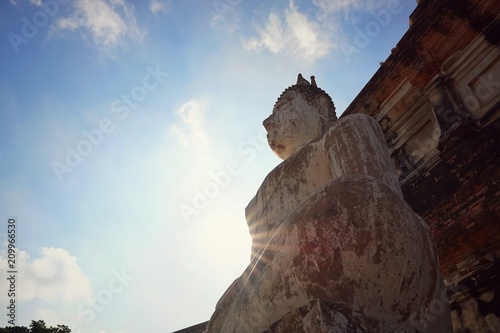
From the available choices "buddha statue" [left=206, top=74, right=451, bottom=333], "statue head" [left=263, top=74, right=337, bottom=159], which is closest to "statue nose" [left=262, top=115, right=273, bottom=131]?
"statue head" [left=263, top=74, right=337, bottom=159]

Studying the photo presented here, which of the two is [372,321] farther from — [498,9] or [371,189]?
[498,9]

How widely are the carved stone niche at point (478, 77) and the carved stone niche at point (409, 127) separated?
2.13 feet

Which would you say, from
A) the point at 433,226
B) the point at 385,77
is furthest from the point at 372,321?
the point at 385,77

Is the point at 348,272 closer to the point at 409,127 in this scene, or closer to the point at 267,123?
the point at 267,123

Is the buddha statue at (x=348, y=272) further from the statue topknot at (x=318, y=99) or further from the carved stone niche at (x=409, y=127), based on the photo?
the carved stone niche at (x=409, y=127)

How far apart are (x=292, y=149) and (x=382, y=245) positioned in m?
1.64

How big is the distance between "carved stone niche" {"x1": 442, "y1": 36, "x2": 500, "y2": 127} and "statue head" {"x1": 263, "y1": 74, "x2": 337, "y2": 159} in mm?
3725

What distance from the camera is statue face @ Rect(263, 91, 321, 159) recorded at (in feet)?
9.12

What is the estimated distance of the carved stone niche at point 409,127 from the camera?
6746mm

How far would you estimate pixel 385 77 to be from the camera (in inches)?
296

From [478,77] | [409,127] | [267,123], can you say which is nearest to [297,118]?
[267,123]

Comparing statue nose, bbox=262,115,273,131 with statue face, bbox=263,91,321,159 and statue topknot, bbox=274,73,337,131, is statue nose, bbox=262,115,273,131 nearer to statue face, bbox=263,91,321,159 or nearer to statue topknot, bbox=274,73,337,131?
statue face, bbox=263,91,321,159

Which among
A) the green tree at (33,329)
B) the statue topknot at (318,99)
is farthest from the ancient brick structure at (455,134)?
the green tree at (33,329)

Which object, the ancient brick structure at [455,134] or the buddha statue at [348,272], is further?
the ancient brick structure at [455,134]
